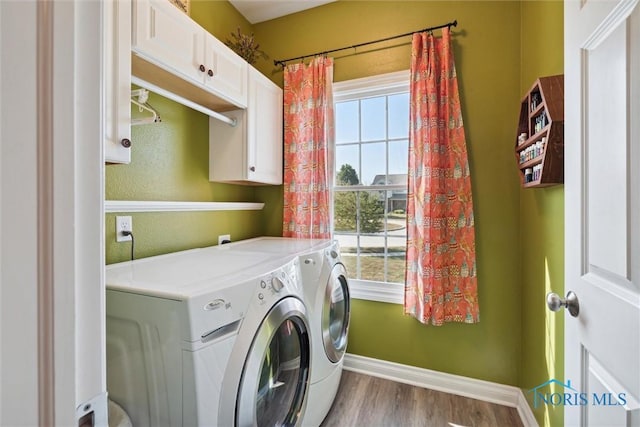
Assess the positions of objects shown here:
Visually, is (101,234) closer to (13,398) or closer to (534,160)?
(13,398)

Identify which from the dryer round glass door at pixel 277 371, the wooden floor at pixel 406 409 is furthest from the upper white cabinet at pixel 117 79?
the wooden floor at pixel 406 409

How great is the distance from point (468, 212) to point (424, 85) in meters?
0.90

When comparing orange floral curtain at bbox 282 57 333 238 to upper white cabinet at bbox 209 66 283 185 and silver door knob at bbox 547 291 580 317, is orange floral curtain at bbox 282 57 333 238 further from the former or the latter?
silver door knob at bbox 547 291 580 317

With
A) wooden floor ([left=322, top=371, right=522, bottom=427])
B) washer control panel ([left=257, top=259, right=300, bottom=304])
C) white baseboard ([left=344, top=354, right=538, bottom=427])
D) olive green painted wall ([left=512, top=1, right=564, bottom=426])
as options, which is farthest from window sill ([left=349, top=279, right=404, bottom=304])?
washer control panel ([left=257, top=259, right=300, bottom=304])

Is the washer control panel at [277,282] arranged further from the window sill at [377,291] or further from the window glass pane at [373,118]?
the window glass pane at [373,118]

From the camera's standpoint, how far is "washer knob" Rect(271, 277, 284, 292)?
108 centimetres

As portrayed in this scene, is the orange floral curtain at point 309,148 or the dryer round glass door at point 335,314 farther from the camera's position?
the orange floral curtain at point 309,148

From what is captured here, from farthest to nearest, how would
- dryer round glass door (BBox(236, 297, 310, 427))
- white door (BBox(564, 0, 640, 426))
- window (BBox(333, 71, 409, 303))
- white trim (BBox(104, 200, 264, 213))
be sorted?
window (BBox(333, 71, 409, 303)) < white trim (BBox(104, 200, 264, 213)) < dryer round glass door (BBox(236, 297, 310, 427)) < white door (BBox(564, 0, 640, 426))

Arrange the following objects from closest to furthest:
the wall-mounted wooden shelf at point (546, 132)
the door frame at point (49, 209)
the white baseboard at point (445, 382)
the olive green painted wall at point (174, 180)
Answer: the door frame at point (49, 209), the wall-mounted wooden shelf at point (546, 132), the olive green painted wall at point (174, 180), the white baseboard at point (445, 382)

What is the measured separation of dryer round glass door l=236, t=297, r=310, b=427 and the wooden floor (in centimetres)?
60

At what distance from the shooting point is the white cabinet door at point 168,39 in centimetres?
122

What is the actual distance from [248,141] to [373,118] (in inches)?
40.2

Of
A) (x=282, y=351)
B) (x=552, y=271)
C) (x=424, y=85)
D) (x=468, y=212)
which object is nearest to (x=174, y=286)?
(x=282, y=351)

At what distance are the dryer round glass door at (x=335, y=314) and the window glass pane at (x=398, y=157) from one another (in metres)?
0.90
